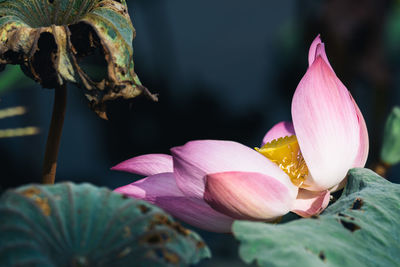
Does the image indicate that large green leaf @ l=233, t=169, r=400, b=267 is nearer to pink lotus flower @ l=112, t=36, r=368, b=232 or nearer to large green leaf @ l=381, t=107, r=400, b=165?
pink lotus flower @ l=112, t=36, r=368, b=232

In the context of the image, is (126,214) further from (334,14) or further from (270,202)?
(334,14)

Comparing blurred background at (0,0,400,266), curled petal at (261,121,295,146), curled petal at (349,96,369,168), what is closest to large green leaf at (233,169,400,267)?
curled petal at (349,96,369,168)

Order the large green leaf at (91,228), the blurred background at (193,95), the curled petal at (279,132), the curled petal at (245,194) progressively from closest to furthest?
the large green leaf at (91,228)
the curled petal at (245,194)
the curled petal at (279,132)
the blurred background at (193,95)

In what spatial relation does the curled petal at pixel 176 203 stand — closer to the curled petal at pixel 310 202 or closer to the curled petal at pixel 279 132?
the curled petal at pixel 310 202

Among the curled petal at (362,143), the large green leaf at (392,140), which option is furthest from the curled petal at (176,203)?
the large green leaf at (392,140)

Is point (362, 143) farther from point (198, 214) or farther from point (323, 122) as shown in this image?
point (198, 214)

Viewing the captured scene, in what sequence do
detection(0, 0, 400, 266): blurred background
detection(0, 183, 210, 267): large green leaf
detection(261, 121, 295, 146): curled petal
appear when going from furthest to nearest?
detection(0, 0, 400, 266): blurred background
detection(261, 121, 295, 146): curled petal
detection(0, 183, 210, 267): large green leaf

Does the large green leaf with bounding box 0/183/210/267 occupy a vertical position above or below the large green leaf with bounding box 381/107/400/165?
above
